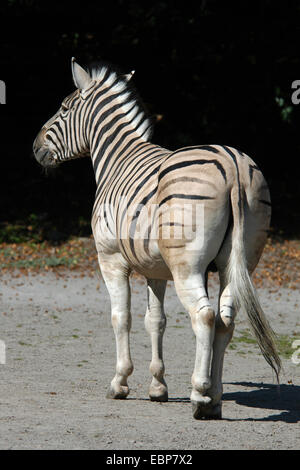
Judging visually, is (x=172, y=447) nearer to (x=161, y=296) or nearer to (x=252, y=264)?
(x=252, y=264)

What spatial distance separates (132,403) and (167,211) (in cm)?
174

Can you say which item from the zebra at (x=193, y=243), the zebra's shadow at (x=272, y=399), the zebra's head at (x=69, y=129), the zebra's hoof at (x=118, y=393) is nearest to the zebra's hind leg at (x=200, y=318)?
the zebra at (x=193, y=243)

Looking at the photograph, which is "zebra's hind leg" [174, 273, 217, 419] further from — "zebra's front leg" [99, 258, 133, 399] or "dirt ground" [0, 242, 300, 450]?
"zebra's front leg" [99, 258, 133, 399]

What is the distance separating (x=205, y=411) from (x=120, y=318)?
48.0 inches

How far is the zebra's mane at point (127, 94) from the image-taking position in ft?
20.7

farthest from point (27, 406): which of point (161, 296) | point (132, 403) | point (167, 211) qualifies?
point (167, 211)

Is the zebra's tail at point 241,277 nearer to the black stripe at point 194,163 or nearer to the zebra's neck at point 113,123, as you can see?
the black stripe at point 194,163

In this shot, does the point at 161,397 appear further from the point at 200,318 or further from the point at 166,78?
the point at 166,78

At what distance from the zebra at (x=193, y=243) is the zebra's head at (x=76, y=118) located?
810 millimetres

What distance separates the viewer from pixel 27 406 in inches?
212

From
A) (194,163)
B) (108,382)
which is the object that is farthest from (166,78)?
(194,163)

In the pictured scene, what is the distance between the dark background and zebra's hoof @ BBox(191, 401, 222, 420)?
11.7 metres

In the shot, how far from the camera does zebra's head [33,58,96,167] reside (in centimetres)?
655

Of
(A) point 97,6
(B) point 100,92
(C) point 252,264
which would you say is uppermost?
(A) point 97,6
